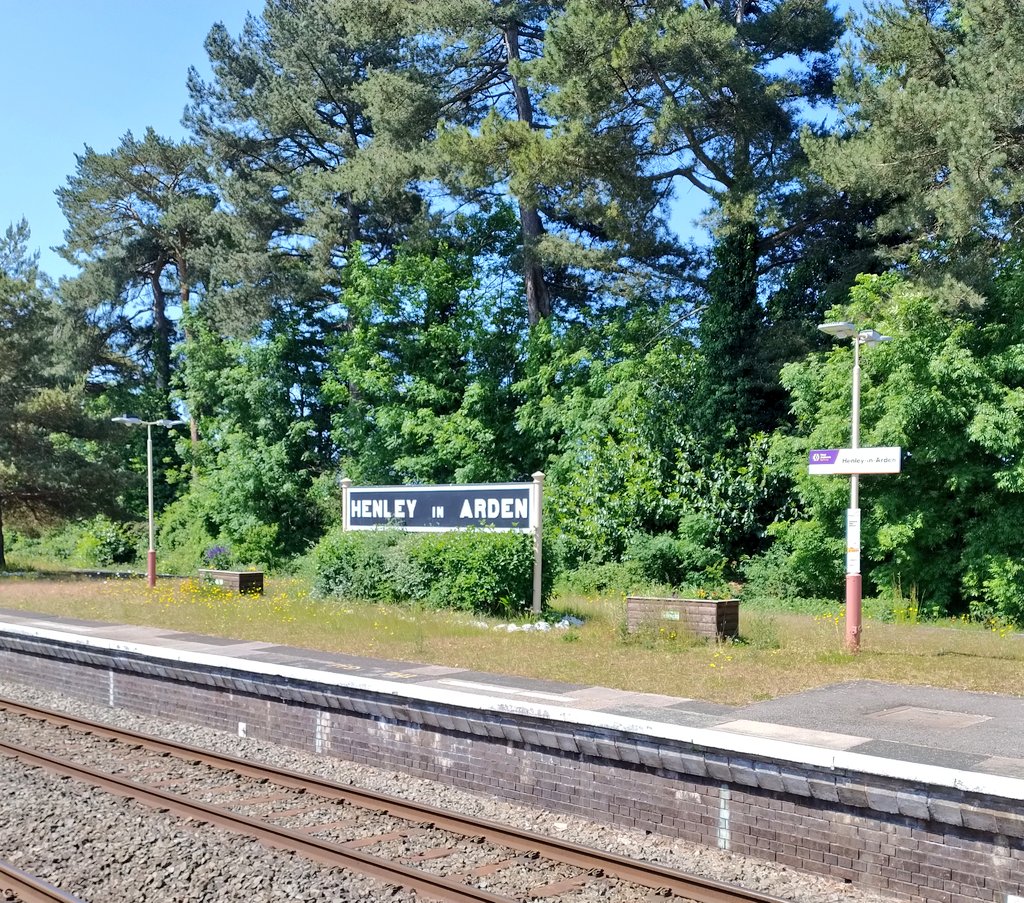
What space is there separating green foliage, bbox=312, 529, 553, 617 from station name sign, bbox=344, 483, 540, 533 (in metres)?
0.35

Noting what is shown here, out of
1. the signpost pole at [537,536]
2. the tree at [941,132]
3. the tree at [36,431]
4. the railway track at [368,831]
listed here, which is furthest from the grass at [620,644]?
the tree at [36,431]

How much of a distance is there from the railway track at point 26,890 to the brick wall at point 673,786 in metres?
3.78

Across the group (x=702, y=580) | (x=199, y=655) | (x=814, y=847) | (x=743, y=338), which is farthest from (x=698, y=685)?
(x=743, y=338)

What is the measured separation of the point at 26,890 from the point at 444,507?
14.4 metres

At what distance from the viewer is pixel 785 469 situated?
25062 mm

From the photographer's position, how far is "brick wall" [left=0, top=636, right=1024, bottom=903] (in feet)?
21.9

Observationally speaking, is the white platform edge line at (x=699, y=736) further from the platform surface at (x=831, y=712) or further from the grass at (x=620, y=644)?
the grass at (x=620, y=644)

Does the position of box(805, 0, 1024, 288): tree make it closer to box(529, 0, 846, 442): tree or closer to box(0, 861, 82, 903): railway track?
box(529, 0, 846, 442): tree

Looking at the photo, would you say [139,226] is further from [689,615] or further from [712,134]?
[689,615]

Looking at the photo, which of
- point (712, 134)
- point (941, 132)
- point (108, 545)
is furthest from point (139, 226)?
point (941, 132)

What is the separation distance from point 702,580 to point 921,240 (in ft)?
32.2

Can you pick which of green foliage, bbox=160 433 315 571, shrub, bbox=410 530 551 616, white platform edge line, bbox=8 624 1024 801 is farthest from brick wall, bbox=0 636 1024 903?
green foliage, bbox=160 433 315 571

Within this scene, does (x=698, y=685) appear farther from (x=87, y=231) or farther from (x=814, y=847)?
(x=87, y=231)

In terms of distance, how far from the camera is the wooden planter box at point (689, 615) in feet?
50.9
